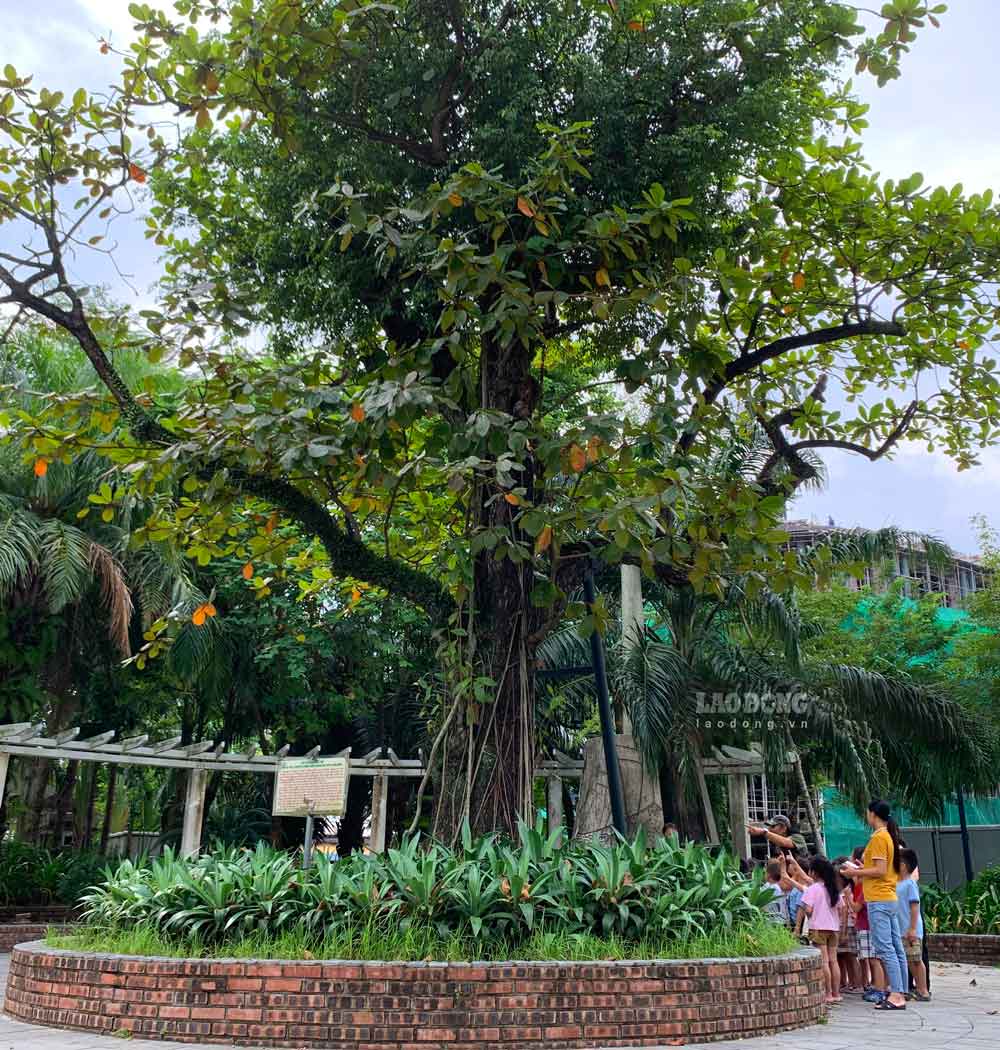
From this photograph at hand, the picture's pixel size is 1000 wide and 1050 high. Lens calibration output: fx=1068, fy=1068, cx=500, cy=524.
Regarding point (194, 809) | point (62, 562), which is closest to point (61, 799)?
point (194, 809)

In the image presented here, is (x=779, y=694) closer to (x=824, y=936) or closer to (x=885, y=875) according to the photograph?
(x=824, y=936)

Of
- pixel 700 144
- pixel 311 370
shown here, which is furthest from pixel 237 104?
pixel 700 144

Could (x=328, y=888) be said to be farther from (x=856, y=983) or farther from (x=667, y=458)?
(x=856, y=983)

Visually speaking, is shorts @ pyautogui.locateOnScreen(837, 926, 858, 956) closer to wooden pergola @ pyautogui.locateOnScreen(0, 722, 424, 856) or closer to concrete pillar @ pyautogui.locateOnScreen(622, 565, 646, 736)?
wooden pergola @ pyautogui.locateOnScreen(0, 722, 424, 856)

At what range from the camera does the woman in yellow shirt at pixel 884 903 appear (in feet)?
26.1

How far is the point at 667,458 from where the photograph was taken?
7.20m

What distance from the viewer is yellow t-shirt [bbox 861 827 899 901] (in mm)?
7953

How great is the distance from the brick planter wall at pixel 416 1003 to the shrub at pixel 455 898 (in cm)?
49

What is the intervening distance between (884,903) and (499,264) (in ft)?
17.9

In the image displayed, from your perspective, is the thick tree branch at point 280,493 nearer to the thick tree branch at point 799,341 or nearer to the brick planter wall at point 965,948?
the thick tree branch at point 799,341

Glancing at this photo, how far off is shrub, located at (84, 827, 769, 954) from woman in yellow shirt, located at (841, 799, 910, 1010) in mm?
980

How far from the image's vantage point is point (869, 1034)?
6574 millimetres

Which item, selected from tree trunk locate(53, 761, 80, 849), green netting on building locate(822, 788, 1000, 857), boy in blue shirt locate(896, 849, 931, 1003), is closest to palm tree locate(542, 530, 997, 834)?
boy in blue shirt locate(896, 849, 931, 1003)

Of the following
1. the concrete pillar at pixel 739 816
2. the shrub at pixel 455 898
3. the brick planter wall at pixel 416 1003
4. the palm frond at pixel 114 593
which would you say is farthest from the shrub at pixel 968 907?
the palm frond at pixel 114 593
